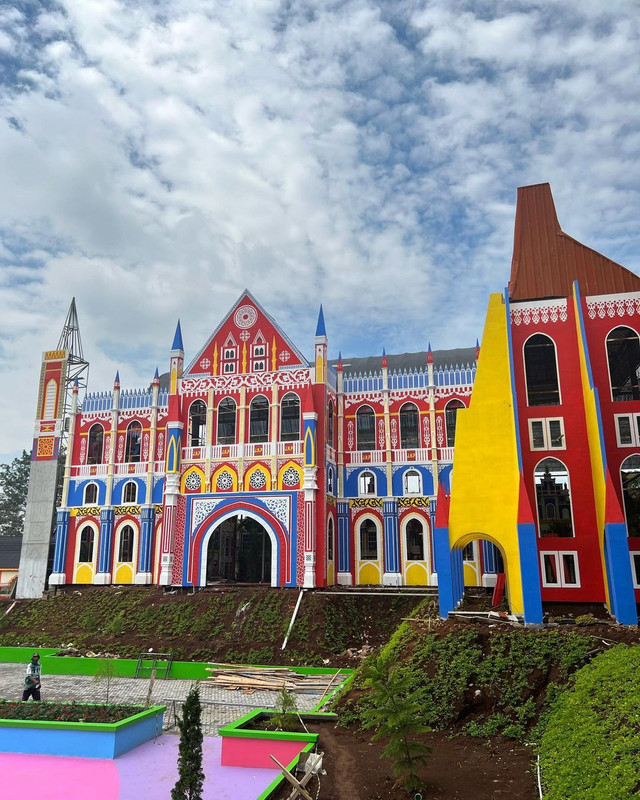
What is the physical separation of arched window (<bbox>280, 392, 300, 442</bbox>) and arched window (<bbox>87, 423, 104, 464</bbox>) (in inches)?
424

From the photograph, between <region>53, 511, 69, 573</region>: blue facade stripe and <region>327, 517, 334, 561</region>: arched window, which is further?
<region>53, 511, 69, 573</region>: blue facade stripe

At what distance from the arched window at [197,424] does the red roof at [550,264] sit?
1630 cm

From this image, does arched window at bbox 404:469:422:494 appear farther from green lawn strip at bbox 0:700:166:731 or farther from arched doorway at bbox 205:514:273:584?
green lawn strip at bbox 0:700:166:731

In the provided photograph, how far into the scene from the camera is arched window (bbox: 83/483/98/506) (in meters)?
33.6

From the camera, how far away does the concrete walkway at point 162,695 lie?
16.1m

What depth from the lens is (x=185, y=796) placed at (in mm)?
8352

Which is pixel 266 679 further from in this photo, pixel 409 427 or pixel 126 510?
pixel 126 510

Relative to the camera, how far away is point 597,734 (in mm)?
9445

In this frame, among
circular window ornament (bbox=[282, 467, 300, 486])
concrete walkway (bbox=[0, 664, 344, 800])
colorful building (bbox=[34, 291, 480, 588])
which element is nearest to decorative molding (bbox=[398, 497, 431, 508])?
colorful building (bbox=[34, 291, 480, 588])

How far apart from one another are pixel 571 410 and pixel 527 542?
4595 millimetres

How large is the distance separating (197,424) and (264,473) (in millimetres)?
5639

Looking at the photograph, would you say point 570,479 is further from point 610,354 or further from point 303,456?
point 303,456

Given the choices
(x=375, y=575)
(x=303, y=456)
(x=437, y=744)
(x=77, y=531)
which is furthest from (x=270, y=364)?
(x=437, y=744)

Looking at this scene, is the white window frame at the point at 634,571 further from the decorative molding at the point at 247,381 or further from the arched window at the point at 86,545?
the arched window at the point at 86,545
